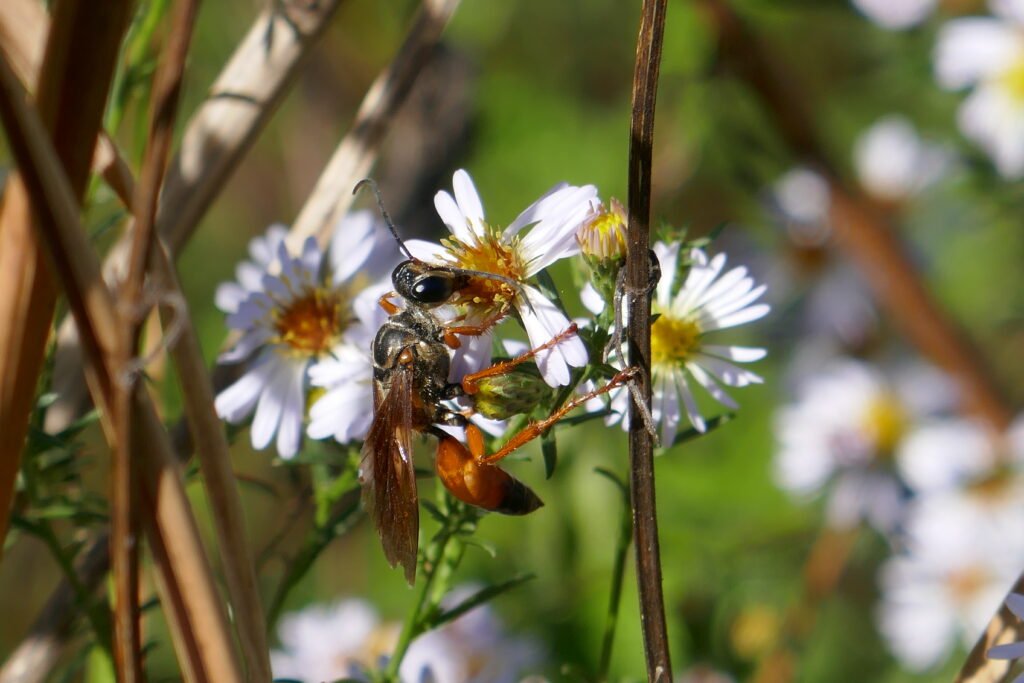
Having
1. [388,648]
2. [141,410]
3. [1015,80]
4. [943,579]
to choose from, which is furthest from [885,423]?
[141,410]

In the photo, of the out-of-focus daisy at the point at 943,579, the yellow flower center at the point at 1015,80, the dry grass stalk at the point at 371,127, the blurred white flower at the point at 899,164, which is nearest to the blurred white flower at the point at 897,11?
the yellow flower center at the point at 1015,80

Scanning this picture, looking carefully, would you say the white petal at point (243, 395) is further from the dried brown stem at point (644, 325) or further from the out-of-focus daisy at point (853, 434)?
the out-of-focus daisy at point (853, 434)

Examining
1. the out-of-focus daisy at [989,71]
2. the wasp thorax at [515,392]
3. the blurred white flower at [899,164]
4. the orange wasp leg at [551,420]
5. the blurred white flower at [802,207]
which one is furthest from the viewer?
the blurred white flower at [899,164]

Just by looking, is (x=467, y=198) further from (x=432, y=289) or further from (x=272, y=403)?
(x=272, y=403)

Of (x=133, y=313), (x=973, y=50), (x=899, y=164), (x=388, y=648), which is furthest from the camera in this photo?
(x=899, y=164)

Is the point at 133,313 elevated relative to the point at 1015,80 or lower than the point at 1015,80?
lower

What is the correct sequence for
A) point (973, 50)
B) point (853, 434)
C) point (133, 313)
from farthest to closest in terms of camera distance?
1. point (853, 434)
2. point (973, 50)
3. point (133, 313)

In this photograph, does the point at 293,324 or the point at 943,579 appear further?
the point at 943,579
